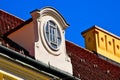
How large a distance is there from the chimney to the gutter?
5240 millimetres

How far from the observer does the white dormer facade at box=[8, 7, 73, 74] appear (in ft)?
66.4

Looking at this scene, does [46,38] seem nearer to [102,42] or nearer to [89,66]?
[89,66]

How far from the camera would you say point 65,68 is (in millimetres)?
20797

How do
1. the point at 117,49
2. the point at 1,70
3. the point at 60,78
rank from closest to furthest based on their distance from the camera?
the point at 1,70
the point at 60,78
the point at 117,49

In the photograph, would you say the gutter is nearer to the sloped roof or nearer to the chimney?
the sloped roof

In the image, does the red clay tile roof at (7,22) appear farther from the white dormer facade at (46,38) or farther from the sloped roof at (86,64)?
the white dormer facade at (46,38)

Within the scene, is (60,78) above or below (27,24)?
below

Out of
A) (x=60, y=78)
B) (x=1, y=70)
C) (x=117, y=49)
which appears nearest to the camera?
(x=1, y=70)

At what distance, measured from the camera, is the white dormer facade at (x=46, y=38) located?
2023cm

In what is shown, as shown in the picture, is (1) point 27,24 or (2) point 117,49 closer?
(1) point 27,24

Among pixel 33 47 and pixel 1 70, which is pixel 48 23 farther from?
pixel 1 70

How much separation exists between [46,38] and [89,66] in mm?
3436

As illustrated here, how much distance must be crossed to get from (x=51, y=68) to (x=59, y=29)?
5.50ft

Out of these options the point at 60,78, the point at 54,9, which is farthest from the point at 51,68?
the point at 54,9
